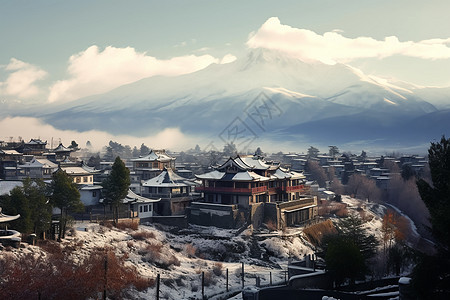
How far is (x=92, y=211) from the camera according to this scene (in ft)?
191

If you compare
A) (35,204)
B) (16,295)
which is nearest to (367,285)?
(16,295)

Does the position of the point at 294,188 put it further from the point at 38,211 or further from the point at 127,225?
the point at 38,211

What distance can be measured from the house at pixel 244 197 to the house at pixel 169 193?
1869 millimetres

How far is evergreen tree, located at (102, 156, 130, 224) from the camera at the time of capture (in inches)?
2096

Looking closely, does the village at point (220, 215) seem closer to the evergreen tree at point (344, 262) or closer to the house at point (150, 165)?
the house at point (150, 165)

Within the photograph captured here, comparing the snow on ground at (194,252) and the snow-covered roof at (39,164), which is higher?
the snow-covered roof at (39,164)

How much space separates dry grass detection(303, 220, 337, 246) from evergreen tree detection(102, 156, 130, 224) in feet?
84.0

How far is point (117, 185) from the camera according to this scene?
53.6m

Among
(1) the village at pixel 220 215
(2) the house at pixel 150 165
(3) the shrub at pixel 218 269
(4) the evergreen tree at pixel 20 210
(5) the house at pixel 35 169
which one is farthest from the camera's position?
(2) the house at pixel 150 165

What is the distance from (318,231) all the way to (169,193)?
21461 mm

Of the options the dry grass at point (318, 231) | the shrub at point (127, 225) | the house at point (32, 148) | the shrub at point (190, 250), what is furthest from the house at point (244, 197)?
the house at point (32, 148)

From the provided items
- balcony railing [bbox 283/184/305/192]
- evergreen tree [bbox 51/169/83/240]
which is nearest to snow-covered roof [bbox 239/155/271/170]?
balcony railing [bbox 283/184/305/192]

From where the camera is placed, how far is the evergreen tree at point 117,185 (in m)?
53.2

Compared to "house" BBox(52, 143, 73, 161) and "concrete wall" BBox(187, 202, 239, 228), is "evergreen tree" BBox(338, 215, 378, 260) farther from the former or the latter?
"house" BBox(52, 143, 73, 161)
